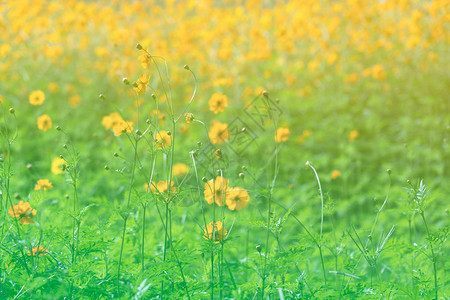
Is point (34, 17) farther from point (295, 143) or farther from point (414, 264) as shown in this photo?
point (414, 264)

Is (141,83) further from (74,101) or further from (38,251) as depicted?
(74,101)

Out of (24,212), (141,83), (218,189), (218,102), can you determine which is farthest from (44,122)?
(218,189)

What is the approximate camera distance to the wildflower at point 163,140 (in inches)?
65.3

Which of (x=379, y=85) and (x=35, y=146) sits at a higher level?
(x=379, y=85)

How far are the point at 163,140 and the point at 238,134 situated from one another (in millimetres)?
528

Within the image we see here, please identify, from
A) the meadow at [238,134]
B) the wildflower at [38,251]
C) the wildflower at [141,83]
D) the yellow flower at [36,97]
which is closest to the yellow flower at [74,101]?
the meadow at [238,134]

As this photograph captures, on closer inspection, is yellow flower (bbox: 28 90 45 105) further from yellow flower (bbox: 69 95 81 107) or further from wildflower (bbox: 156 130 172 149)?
yellow flower (bbox: 69 95 81 107)

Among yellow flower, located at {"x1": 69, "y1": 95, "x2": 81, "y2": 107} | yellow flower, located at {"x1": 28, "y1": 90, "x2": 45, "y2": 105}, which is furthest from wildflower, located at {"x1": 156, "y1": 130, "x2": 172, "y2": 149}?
yellow flower, located at {"x1": 69, "y1": 95, "x2": 81, "y2": 107}

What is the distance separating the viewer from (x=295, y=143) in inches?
185

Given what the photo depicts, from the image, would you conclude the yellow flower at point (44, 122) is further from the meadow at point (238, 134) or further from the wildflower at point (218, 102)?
the wildflower at point (218, 102)

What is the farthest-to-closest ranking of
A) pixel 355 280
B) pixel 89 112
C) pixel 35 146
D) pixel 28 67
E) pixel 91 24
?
pixel 91 24, pixel 28 67, pixel 89 112, pixel 35 146, pixel 355 280

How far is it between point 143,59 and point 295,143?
10.5 feet

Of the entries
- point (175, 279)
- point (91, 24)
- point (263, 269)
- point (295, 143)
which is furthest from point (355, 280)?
point (91, 24)

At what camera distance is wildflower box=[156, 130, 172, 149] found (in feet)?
5.44
